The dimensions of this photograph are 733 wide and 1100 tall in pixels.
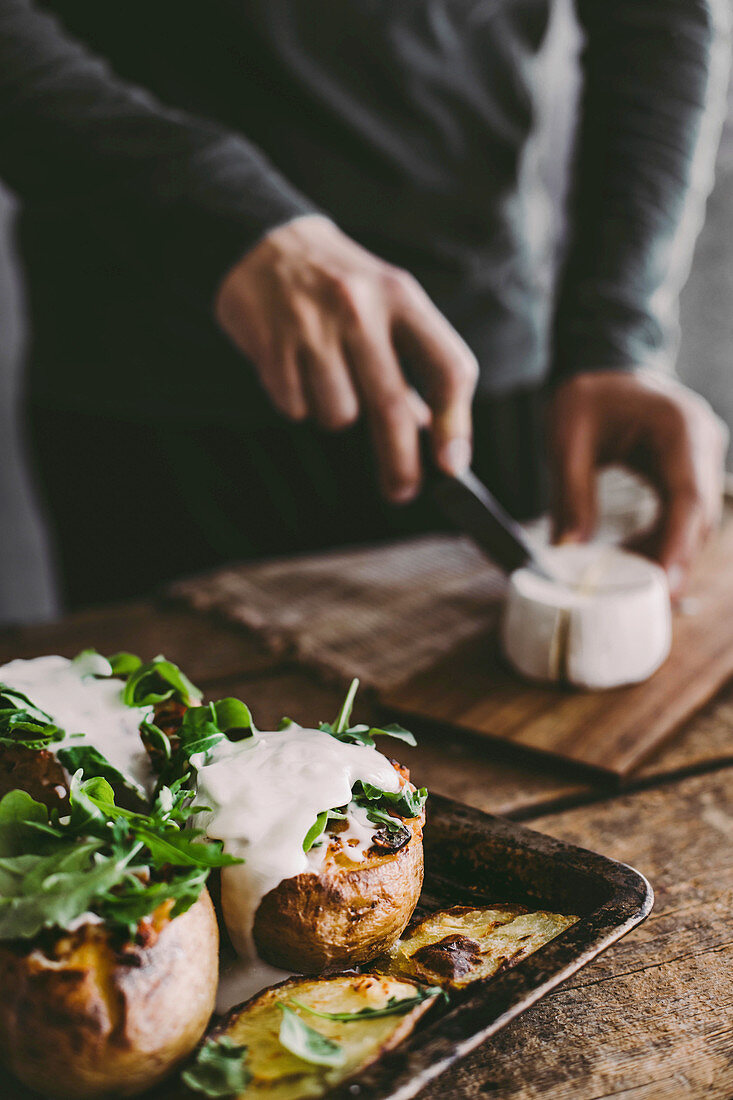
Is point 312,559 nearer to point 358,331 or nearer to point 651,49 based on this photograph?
point 358,331

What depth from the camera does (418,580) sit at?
147 cm

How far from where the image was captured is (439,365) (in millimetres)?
1180

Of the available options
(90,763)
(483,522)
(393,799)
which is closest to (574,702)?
(483,522)

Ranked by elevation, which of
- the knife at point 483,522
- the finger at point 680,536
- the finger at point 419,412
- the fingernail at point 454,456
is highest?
the finger at point 419,412

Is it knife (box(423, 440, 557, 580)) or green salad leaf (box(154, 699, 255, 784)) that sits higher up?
green salad leaf (box(154, 699, 255, 784))

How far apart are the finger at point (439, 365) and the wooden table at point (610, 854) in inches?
14.2

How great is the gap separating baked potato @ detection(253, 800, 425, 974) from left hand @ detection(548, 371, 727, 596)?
2.94 ft

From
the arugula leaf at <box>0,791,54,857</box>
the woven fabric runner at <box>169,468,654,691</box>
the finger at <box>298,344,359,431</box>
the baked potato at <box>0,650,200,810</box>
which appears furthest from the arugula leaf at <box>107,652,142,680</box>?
the finger at <box>298,344,359,431</box>

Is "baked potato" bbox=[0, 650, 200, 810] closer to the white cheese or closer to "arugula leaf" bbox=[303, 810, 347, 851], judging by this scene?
"arugula leaf" bbox=[303, 810, 347, 851]

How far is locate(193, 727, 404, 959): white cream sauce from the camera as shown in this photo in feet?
1.77

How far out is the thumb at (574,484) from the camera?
145cm

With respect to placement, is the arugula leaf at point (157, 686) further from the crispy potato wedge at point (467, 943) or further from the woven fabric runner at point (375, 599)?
the woven fabric runner at point (375, 599)

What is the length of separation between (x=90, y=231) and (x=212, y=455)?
0.43 metres

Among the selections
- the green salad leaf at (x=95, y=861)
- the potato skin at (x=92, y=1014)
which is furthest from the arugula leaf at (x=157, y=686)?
the potato skin at (x=92, y=1014)
